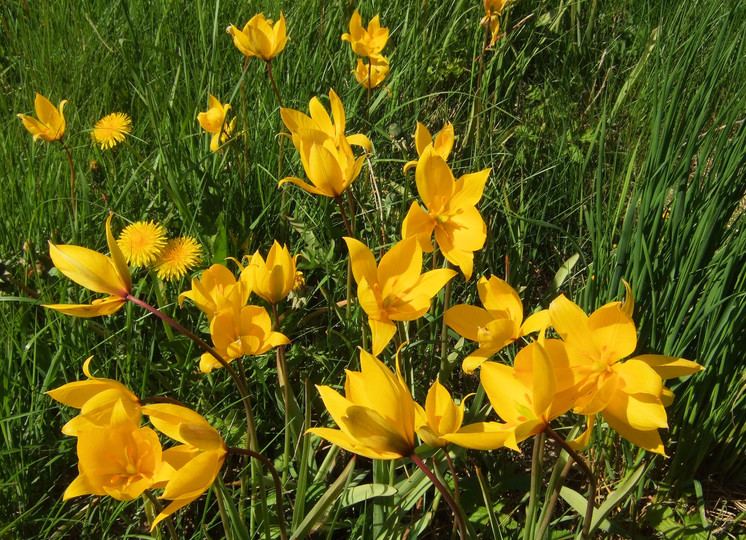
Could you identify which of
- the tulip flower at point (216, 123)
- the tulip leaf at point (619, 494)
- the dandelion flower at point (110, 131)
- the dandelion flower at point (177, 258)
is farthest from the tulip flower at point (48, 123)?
the tulip leaf at point (619, 494)

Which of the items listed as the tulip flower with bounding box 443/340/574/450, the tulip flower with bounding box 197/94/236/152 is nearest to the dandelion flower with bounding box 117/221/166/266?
the tulip flower with bounding box 197/94/236/152

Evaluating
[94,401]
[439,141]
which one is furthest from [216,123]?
[94,401]

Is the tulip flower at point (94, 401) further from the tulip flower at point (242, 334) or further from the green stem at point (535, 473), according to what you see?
the green stem at point (535, 473)

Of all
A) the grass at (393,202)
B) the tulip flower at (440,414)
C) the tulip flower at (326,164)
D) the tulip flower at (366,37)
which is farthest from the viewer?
the tulip flower at (366,37)

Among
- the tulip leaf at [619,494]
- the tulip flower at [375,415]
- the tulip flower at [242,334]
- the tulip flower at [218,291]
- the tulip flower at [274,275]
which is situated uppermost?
the tulip flower at [375,415]

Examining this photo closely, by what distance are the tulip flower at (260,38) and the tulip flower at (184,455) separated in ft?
4.20

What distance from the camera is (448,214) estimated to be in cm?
131

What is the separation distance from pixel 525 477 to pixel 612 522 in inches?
7.5

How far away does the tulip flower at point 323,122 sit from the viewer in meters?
1.45

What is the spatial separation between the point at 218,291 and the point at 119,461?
39cm

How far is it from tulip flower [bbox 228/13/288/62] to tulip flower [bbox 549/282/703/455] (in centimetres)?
134

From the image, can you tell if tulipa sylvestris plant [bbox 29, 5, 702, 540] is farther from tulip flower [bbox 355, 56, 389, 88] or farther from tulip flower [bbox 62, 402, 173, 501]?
tulip flower [bbox 355, 56, 389, 88]

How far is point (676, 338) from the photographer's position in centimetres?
146

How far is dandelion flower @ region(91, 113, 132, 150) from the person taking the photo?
211 cm
